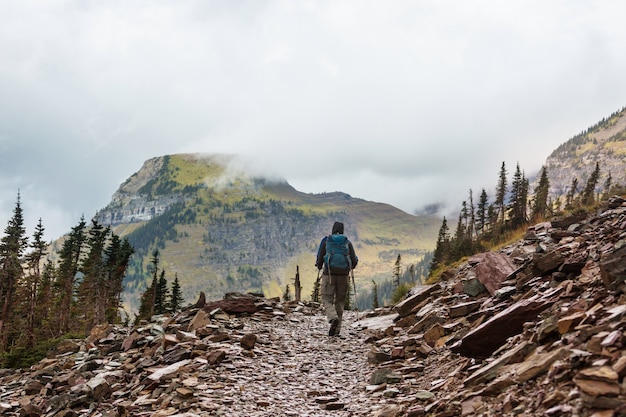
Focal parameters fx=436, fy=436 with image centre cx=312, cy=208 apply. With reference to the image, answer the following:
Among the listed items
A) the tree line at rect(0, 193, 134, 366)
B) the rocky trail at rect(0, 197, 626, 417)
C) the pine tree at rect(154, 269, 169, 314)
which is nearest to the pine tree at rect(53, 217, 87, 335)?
the tree line at rect(0, 193, 134, 366)

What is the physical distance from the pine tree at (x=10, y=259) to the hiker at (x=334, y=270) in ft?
141

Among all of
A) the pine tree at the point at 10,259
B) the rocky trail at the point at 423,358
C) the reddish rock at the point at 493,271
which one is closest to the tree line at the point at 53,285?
the pine tree at the point at 10,259

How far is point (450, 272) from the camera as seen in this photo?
2266 cm

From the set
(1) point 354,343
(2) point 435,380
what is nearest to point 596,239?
(2) point 435,380

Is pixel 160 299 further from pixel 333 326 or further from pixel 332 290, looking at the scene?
pixel 332 290

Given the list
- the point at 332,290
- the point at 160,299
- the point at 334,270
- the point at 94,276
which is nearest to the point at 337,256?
the point at 334,270

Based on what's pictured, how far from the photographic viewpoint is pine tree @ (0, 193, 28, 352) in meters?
47.0

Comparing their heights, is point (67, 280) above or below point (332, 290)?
above

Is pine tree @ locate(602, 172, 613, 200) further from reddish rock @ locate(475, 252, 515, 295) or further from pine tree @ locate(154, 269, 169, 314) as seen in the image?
pine tree @ locate(154, 269, 169, 314)

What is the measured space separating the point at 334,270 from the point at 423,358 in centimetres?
537

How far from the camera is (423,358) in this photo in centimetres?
1182

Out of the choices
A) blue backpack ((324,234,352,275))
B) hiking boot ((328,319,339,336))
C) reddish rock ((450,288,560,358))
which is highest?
blue backpack ((324,234,352,275))

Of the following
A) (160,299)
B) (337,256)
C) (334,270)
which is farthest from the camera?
(160,299)

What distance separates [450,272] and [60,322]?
173ft
